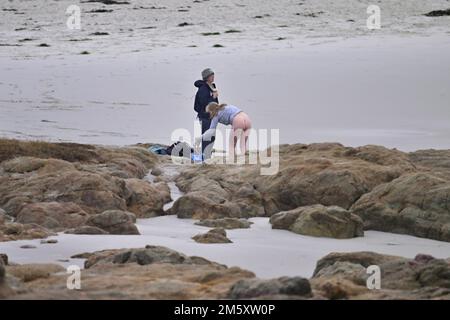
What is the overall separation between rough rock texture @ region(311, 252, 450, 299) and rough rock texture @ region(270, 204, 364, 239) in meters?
1.79

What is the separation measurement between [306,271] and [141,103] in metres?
14.8

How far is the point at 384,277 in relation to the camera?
5.66 m

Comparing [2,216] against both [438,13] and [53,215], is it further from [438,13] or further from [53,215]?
[438,13]

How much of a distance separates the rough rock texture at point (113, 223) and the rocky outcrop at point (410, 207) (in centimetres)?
220

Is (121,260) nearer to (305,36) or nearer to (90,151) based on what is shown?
(90,151)

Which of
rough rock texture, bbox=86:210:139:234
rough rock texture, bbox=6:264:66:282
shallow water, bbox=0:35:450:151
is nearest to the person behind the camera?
rough rock texture, bbox=6:264:66:282

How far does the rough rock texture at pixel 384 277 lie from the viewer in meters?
5.00

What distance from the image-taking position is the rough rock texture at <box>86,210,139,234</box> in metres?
8.07

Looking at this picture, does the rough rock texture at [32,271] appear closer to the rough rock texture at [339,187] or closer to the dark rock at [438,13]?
the rough rock texture at [339,187]

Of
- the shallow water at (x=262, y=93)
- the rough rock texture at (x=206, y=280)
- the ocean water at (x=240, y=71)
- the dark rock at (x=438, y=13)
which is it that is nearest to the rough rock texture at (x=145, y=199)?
the rough rock texture at (x=206, y=280)

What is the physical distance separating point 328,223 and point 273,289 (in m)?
3.63

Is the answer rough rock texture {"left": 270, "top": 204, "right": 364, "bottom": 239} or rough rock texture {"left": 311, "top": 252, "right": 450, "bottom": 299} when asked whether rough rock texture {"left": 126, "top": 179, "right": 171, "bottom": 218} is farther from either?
rough rock texture {"left": 311, "top": 252, "right": 450, "bottom": 299}

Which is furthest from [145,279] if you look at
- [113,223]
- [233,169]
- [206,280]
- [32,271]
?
[233,169]

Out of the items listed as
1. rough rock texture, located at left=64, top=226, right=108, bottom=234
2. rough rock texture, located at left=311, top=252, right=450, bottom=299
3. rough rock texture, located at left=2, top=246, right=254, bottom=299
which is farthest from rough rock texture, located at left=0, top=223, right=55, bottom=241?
rough rock texture, located at left=311, top=252, right=450, bottom=299
